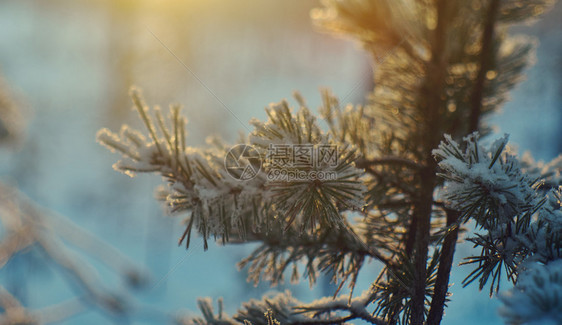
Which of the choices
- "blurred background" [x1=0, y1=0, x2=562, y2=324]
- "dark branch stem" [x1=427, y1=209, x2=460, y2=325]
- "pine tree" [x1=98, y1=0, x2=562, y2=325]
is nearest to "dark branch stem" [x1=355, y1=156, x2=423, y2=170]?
"pine tree" [x1=98, y1=0, x2=562, y2=325]

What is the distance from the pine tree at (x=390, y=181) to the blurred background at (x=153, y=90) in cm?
639

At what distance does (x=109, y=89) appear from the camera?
421 inches

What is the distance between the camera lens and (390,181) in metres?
0.99

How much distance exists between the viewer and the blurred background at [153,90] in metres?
8.84

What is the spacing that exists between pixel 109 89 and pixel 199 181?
37.0 ft

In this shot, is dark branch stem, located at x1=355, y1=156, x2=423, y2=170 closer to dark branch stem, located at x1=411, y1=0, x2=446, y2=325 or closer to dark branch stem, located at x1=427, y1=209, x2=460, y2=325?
dark branch stem, located at x1=411, y1=0, x2=446, y2=325

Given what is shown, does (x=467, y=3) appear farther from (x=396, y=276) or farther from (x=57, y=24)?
(x=57, y=24)

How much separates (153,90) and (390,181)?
9.25 meters

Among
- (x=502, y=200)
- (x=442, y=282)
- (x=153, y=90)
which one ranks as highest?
(x=153, y=90)
